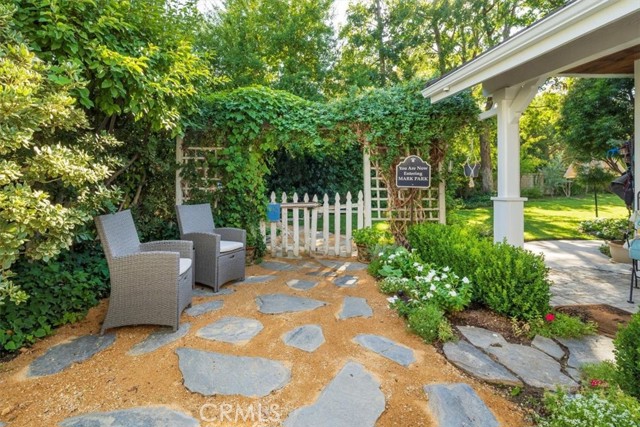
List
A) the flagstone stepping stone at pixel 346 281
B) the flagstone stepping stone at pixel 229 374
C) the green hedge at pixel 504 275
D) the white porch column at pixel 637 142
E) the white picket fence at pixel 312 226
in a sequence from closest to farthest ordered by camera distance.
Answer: the flagstone stepping stone at pixel 229 374 → the green hedge at pixel 504 275 → the flagstone stepping stone at pixel 346 281 → the white porch column at pixel 637 142 → the white picket fence at pixel 312 226

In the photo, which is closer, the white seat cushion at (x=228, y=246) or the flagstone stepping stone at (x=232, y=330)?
the flagstone stepping stone at (x=232, y=330)

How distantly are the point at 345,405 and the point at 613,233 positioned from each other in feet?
21.5

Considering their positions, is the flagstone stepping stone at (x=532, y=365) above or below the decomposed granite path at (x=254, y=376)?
below

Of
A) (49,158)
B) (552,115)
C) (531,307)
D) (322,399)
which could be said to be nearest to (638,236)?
(531,307)

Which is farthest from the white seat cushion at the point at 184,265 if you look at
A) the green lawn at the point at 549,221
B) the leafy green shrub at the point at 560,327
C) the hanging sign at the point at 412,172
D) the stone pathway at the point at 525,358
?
the green lawn at the point at 549,221

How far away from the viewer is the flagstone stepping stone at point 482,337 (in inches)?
89.1

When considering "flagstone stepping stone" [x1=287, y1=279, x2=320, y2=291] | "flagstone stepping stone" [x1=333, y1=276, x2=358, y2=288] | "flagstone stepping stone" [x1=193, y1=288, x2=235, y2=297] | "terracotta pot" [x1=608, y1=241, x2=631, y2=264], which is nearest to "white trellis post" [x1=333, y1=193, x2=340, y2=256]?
"flagstone stepping stone" [x1=333, y1=276, x2=358, y2=288]

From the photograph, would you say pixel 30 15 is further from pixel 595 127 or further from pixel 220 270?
pixel 595 127

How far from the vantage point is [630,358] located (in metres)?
1.58

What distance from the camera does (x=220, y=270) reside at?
340 cm

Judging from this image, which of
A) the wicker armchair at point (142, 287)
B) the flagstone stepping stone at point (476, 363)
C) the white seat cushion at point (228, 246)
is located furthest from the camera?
the white seat cushion at point (228, 246)

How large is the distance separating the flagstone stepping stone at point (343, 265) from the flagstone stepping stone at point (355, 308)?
1151 millimetres

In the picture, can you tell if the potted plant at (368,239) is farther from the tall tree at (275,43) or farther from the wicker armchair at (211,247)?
the tall tree at (275,43)

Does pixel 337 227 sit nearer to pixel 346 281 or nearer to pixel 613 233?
pixel 346 281
